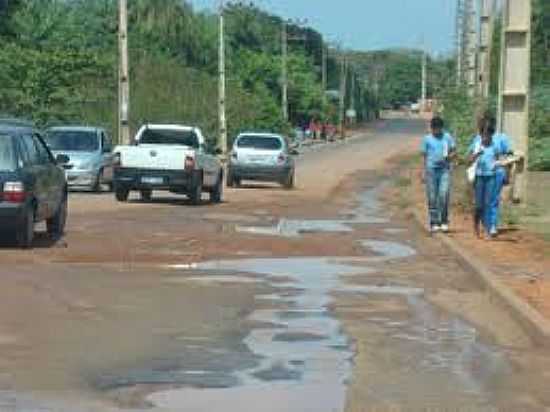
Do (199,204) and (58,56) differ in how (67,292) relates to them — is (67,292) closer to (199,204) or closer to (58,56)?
(199,204)

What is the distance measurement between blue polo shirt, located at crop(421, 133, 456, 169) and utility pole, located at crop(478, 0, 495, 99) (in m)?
17.7

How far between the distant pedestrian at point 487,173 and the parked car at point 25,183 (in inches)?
242

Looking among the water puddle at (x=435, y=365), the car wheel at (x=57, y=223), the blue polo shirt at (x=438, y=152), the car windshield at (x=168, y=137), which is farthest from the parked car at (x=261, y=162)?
the water puddle at (x=435, y=365)

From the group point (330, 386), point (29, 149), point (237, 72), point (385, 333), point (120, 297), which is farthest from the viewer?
point (237, 72)

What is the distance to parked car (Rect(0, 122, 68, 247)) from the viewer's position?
18578 millimetres

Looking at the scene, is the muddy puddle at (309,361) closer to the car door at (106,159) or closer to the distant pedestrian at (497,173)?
the distant pedestrian at (497,173)

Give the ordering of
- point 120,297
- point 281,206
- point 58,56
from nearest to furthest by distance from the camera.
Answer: point 120,297
point 281,206
point 58,56

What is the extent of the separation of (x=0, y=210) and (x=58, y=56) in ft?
141

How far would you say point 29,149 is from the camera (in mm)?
19953

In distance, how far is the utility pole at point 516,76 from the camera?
27219mm

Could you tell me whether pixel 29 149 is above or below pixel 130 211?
above

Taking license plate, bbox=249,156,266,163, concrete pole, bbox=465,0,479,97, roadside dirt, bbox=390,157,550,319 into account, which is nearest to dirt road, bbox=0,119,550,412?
roadside dirt, bbox=390,157,550,319

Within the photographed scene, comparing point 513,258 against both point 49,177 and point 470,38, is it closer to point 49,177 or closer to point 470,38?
point 49,177

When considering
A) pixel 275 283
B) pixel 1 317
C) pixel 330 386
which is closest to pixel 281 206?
pixel 275 283
